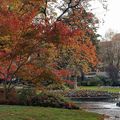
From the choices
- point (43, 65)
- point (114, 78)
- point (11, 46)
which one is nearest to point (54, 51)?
point (43, 65)

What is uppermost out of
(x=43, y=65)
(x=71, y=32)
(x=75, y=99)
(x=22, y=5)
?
(x=22, y=5)

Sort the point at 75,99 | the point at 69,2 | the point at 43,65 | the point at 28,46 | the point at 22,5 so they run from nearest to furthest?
the point at 28,46
the point at 43,65
the point at 22,5
the point at 69,2
the point at 75,99

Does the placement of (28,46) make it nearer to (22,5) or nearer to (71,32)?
(71,32)

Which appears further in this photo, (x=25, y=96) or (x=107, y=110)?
(x=107, y=110)

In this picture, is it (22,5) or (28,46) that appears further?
(22,5)

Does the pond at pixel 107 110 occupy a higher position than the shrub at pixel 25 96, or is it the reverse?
the shrub at pixel 25 96

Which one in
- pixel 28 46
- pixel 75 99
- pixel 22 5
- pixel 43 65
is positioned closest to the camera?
pixel 28 46

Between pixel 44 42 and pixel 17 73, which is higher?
pixel 44 42

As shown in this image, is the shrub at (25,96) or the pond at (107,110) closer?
the pond at (107,110)

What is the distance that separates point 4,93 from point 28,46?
3.55 m

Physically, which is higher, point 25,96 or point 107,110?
point 25,96

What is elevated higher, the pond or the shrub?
the shrub

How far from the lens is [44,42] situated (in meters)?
20.8

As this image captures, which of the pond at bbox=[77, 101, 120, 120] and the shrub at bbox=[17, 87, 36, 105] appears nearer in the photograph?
the pond at bbox=[77, 101, 120, 120]
